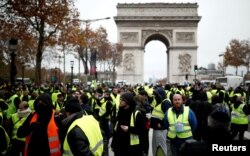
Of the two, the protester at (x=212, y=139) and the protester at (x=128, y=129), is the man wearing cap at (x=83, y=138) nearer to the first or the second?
the protester at (x=212, y=139)

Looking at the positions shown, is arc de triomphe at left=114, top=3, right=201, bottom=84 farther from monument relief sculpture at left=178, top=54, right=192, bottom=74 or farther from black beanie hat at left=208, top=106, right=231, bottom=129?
black beanie hat at left=208, top=106, right=231, bottom=129

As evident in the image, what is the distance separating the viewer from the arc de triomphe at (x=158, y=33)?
192 feet

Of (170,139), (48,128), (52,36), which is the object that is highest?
(52,36)

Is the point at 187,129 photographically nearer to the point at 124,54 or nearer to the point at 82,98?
the point at 82,98

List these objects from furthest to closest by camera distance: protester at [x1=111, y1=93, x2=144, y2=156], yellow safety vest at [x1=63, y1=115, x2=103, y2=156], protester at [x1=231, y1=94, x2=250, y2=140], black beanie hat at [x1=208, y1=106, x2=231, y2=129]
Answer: protester at [x1=231, y1=94, x2=250, y2=140] → protester at [x1=111, y1=93, x2=144, y2=156] → yellow safety vest at [x1=63, y1=115, x2=103, y2=156] → black beanie hat at [x1=208, y1=106, x2=231, y2=129]

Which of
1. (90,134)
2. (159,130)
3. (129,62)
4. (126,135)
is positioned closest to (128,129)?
(126,135)

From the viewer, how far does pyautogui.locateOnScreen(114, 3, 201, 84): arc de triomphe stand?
58.5 metres

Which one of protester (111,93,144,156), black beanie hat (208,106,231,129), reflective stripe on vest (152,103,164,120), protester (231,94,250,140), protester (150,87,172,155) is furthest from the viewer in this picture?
protester (231,94,250,140)

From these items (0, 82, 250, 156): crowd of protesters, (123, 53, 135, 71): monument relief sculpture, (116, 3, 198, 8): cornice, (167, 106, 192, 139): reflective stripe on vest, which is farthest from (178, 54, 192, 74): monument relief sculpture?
(167, 106, 192, 139): reflective stripe on vest

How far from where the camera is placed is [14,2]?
1955 centimetres

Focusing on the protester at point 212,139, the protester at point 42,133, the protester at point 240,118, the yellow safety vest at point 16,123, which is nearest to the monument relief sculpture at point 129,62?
the protester at point 240,118

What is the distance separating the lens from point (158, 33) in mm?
59594

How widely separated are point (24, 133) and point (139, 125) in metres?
2.11

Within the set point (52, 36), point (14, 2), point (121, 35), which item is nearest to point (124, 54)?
point (121, 35)
